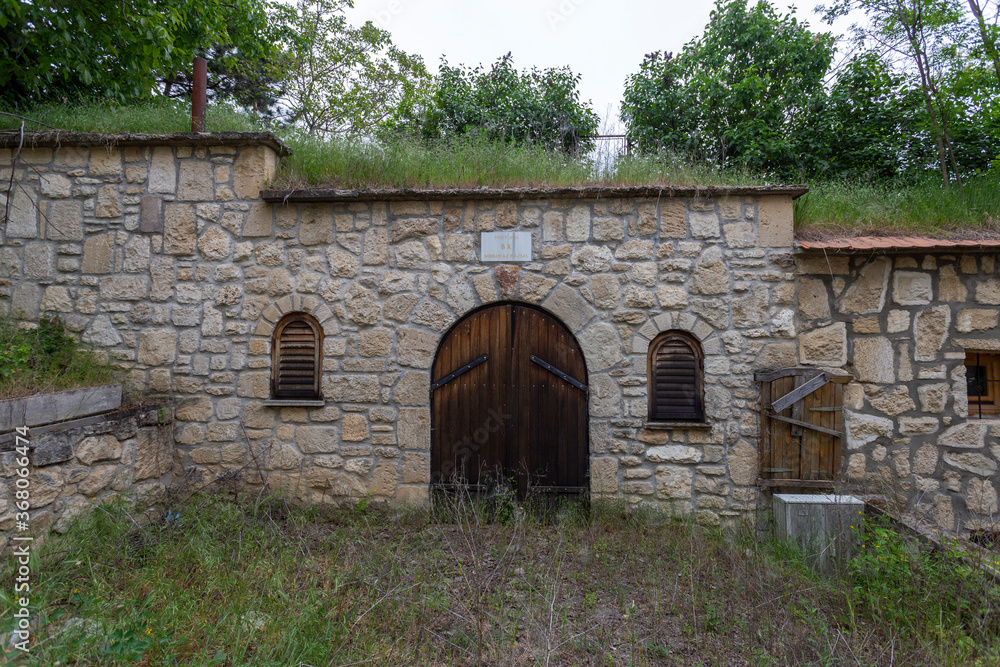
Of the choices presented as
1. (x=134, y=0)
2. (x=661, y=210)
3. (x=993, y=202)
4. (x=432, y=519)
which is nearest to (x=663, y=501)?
(x=432, y=519)

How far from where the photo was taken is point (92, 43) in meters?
6.20

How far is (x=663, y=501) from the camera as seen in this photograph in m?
4.64

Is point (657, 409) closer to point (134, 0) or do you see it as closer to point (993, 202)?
point (993, 202)

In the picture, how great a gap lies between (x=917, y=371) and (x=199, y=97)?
292 inches

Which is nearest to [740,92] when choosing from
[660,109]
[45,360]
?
[660,109]

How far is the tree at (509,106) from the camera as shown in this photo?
385 inches

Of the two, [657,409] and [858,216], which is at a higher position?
[858,216]

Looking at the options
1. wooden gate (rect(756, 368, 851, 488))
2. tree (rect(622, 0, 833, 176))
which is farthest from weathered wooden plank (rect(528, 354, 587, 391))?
tree (rect(622, 0, 833, 176))

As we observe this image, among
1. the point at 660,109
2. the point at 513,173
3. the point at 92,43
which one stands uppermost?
the point at 660,109

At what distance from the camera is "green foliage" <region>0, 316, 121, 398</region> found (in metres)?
4.18

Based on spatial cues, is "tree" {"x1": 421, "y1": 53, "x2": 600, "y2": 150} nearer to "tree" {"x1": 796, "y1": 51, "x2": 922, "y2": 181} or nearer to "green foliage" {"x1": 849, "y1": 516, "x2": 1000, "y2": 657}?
"tree" {"x1": 796, "y1": 51, "x2": 922, "y2": 181}

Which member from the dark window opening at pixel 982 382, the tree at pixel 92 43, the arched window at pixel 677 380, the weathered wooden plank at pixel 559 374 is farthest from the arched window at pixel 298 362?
the dark window opening at pixel 982 382

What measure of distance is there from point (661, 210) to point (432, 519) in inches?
140

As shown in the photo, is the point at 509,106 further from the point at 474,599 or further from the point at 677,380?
the point at 474,599
